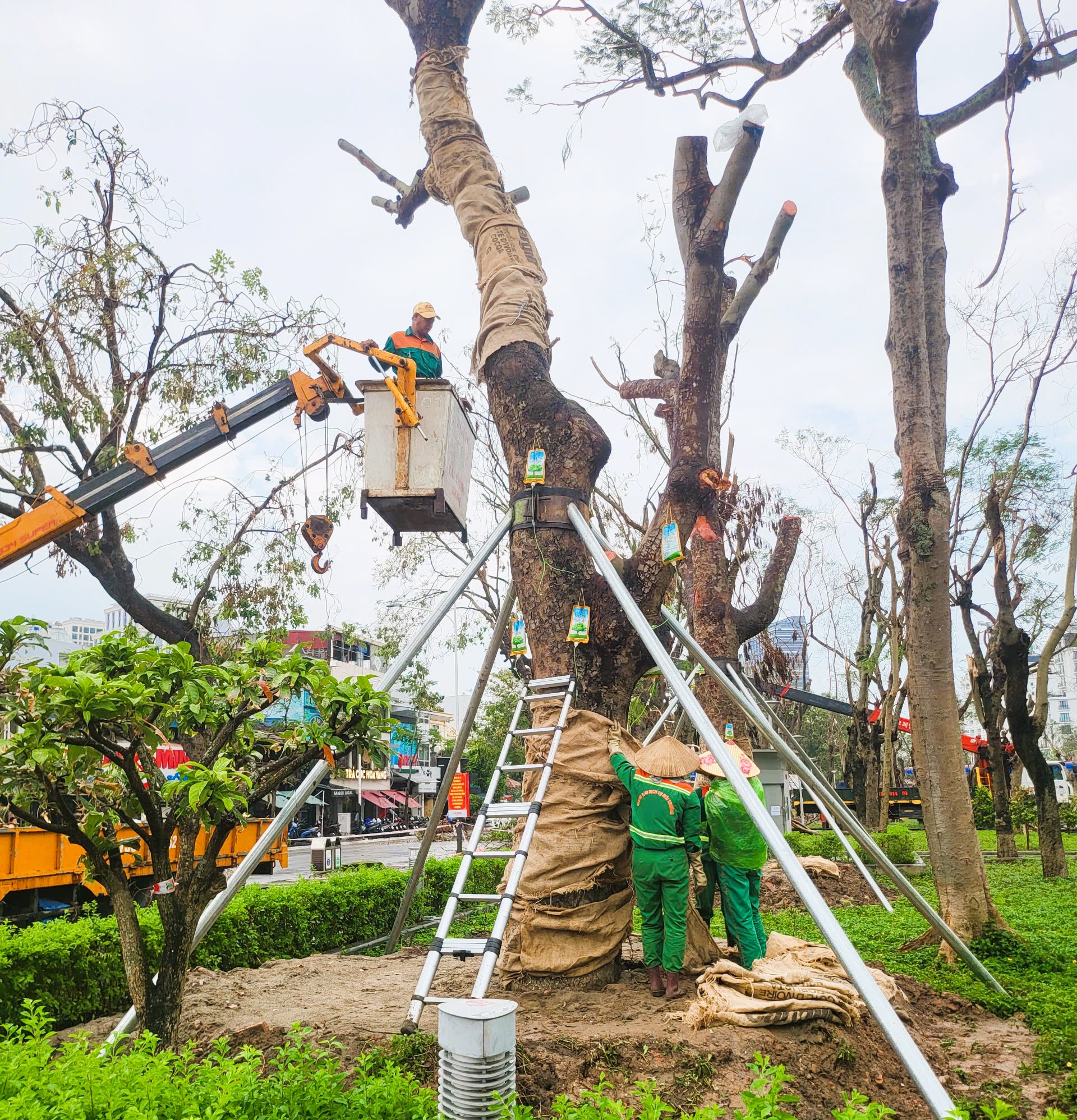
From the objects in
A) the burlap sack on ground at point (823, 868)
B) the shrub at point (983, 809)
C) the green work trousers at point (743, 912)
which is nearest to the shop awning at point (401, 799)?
the shrub at point (983, 809)

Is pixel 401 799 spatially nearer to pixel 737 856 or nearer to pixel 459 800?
pixel 459 800

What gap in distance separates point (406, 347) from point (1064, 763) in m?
42.2

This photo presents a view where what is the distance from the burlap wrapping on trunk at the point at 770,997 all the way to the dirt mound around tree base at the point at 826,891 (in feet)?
20.5

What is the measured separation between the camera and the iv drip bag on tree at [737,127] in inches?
243

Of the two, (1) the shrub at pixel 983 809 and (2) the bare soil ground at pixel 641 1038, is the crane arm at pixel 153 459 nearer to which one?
(2) the bare soil ground at pixel 641 1038

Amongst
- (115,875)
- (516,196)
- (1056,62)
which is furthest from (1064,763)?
(115,875)

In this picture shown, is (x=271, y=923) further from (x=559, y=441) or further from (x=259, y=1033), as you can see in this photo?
(x=559, y=441)

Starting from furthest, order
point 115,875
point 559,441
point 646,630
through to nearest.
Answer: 1. point 559,441
2. point 646,630
3. point 115,875

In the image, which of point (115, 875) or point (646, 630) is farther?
point (646, 630)

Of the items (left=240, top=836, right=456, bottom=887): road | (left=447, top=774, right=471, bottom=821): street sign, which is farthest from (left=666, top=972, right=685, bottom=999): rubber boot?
(left=447, top=774, right=471, bottom=821): street sign

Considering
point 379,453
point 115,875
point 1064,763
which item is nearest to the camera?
point 115,875

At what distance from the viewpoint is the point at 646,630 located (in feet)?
15.7

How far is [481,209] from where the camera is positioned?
7.01 meters

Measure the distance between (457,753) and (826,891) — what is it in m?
7.30
